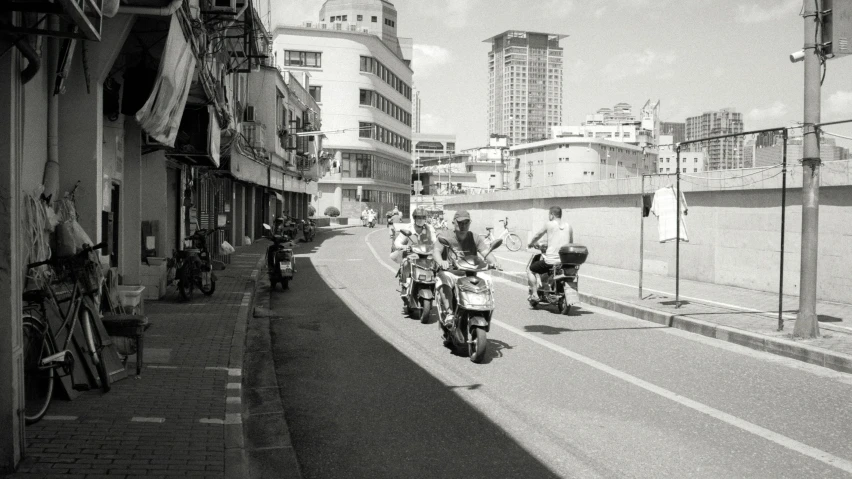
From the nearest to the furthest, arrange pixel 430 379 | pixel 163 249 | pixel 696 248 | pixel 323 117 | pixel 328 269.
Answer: pixel 430 379 → pixel 163 249 → pixel 696 248 → pixel 328 269 → pixel 323 117

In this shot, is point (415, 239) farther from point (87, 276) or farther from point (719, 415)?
point (719, 415)

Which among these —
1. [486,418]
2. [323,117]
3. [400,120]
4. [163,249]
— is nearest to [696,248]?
[163,249]

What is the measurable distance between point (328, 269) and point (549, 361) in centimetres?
1410

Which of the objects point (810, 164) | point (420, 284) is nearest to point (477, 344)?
point (420, 284)

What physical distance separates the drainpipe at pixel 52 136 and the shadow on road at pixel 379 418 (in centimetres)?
305

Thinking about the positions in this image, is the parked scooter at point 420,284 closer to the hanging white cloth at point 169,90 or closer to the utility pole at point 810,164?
the hanging white cloth at point 169,90

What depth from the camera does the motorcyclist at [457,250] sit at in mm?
9133

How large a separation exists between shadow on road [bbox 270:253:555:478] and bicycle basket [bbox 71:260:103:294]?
1901 millimetres

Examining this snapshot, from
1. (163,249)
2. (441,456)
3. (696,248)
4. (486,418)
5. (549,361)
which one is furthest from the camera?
(696,248)

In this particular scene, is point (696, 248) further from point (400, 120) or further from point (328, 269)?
point (400, 120)

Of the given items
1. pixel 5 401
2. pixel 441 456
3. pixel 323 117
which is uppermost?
pixel 323 117

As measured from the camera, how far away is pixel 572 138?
118438mm

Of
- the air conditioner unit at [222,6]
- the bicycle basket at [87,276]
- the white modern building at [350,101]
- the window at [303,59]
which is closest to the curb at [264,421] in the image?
the bicycle basket at [87,276]

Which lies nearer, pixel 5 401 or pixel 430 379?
pixel 5 401
